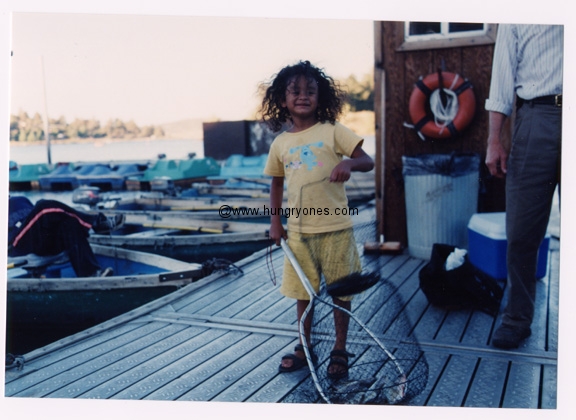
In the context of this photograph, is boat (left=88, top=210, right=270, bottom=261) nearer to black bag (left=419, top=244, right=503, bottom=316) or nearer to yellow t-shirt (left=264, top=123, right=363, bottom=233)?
black bag (left=419, top=244, right=503, bottom=316)

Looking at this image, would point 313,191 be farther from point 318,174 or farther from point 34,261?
point 34,261

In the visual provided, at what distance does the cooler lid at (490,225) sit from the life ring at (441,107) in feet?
2.95

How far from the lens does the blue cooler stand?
12.3 feet

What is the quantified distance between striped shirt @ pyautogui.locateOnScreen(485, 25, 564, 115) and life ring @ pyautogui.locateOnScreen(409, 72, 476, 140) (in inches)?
73.0

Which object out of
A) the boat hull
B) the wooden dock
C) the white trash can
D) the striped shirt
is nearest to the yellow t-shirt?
the wooden dock

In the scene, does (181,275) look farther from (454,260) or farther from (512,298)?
(512,298)

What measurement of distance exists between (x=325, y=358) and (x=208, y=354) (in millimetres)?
660

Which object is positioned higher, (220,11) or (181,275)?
(220,11)

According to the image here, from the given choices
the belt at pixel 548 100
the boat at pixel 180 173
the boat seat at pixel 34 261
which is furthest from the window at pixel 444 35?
the boat at pixel 180 173

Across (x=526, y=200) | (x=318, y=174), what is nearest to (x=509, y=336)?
(x=526, y=200)

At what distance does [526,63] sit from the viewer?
2635 mm

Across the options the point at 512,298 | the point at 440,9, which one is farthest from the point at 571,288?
the point at 440,9

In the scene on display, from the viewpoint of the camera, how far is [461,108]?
4.53m

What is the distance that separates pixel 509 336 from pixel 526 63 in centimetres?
132
